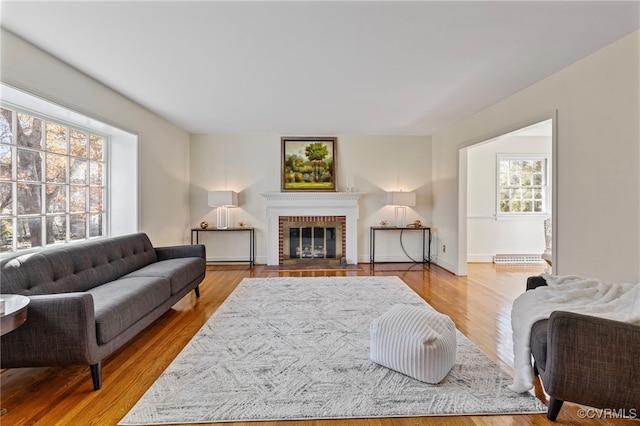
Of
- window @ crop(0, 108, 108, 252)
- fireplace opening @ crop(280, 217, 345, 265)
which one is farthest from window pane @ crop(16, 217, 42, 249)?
fireplace opening @ crop(280, 217, 345, 265)

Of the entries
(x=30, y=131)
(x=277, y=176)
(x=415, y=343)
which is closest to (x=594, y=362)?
(x=415, y=343)

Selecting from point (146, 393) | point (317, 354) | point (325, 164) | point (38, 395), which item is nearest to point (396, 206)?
point (325, 164)

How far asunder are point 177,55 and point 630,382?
3.63 m

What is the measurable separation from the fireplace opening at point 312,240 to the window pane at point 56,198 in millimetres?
3233

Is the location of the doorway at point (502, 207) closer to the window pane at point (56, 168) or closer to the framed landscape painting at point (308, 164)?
the framed landscape painting at point (308, 164)

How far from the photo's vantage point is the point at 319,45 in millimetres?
2381

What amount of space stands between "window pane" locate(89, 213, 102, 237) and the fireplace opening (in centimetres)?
282

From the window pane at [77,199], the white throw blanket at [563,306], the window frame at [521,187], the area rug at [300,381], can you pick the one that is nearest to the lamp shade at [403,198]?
the window frame at [521,187]

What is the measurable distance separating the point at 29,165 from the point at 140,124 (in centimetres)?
146

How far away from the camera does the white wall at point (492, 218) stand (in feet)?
19.3

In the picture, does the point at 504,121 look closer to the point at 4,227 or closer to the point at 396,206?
the point at 396,206

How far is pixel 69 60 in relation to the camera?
8.71 feet

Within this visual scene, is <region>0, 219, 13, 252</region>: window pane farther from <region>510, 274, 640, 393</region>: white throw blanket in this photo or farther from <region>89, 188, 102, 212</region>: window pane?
<region>510, 274, 640, 393</region>: white throw blanket

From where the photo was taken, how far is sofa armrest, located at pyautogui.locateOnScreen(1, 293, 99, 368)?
1.77 metres
